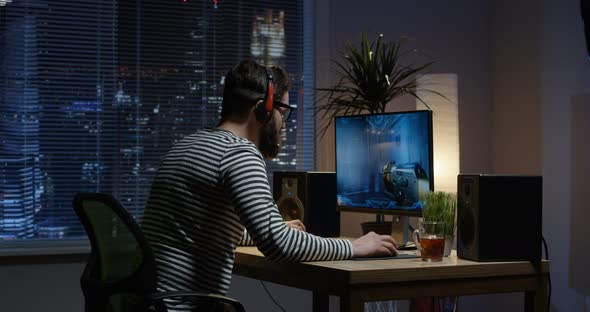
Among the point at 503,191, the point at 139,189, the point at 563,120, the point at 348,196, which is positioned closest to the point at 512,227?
the point at 503,191

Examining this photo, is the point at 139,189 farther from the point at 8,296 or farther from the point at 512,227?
the point at 512,227

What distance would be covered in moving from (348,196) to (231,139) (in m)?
1.02

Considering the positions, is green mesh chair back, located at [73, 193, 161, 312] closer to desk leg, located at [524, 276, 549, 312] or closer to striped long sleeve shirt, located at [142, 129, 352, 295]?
striped long sleeve shirt, located at [142, 129, 352, 295]

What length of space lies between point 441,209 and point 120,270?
1073 millimetres

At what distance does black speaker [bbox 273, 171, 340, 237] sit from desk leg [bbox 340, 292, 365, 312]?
1.10 metres

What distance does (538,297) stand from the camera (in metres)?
2.40

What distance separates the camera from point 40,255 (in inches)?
156

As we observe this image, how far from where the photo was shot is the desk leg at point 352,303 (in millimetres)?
2166

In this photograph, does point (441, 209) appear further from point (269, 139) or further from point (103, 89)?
point (103, 89)

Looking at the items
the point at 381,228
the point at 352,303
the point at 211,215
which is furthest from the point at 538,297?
the point at 211,215

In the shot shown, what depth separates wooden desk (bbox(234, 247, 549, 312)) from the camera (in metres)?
2.18

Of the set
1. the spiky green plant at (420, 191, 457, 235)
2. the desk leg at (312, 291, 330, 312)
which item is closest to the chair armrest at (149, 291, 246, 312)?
the spiky green plant at (420, 191, 457, 235)

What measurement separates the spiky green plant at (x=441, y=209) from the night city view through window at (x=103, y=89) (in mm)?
2014

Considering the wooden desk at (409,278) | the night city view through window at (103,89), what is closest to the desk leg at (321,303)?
the wooden desk at (409,278)
